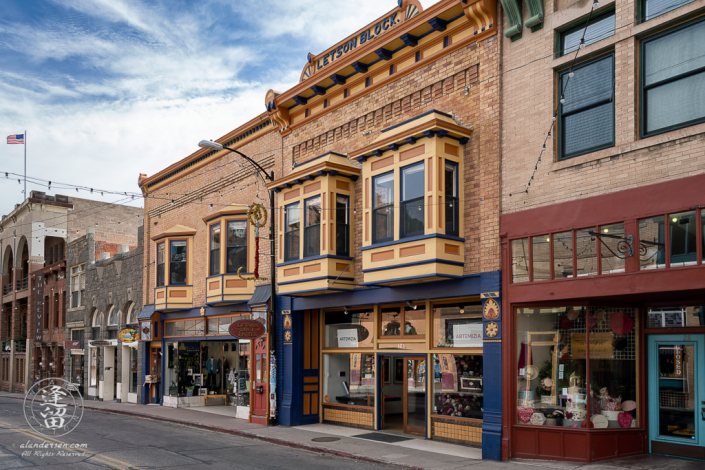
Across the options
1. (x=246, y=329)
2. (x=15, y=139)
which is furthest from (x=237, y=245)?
(x=15, y=139)

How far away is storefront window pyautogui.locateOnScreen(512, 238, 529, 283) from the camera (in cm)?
1303

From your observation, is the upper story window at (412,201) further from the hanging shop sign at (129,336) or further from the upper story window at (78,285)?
the upper story window at (78,285)

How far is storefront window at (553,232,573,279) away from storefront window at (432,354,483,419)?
313 centimetres

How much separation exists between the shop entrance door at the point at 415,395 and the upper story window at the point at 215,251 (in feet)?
29.5

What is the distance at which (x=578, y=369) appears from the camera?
1259cm

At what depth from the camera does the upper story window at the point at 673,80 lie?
35.1 ft

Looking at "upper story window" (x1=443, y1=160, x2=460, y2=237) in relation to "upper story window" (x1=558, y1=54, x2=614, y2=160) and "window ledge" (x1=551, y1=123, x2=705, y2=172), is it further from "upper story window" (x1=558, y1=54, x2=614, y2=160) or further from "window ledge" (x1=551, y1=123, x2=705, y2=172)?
"upper story window" (x1=558, y1=54, x2=614, y2=160)

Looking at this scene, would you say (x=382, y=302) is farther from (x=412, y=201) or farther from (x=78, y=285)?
(x=78, y=285)

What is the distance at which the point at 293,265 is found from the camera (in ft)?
59.7

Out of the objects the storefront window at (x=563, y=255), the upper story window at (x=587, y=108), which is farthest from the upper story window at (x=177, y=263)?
the upper story window at (x=587, y=108)

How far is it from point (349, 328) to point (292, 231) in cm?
332

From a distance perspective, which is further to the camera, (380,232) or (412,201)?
(380,232)

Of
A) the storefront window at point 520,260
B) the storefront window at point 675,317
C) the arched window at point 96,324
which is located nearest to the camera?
the storefront window at point 675,317

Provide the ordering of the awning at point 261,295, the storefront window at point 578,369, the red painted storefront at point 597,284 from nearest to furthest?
1. the red painted storefront at point 597,284
2. the storefront window at point 578,369
3. the awning at point 261,295
